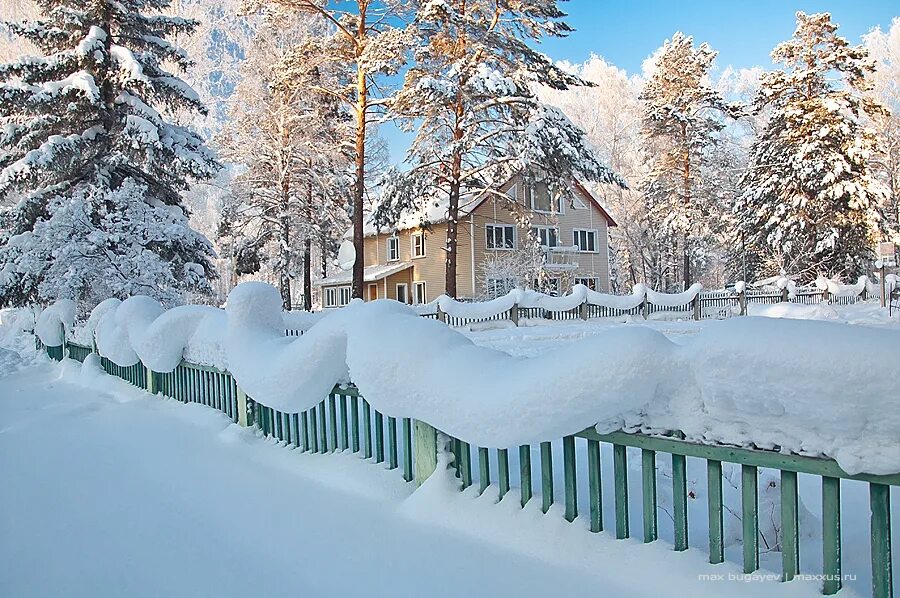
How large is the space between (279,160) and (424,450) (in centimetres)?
2402

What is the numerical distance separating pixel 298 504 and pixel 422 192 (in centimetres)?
1799

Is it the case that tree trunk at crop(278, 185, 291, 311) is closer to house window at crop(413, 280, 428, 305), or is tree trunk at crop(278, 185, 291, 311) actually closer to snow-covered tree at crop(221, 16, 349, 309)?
snow-covered tree at crop(221, 16, 349, 309)

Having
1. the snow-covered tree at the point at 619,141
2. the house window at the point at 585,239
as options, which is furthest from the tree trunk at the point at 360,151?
the snow-covered tree at the point at 619,141

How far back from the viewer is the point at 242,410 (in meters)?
5.48

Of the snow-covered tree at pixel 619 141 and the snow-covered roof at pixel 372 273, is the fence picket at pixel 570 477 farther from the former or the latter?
the snow-covered tree at pixel 619 141

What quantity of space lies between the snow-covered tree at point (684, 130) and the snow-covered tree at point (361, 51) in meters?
17.7

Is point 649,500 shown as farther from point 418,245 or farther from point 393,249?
point 393,249

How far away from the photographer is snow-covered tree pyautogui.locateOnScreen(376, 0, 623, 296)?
18484 millimetres

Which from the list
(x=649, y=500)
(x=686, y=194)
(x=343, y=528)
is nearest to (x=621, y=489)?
(x=649, y=500)

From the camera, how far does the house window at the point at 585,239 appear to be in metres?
31.5

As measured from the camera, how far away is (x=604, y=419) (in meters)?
2.56

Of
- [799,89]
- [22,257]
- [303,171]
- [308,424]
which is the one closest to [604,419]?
[308,424]

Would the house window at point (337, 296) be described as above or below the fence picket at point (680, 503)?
above

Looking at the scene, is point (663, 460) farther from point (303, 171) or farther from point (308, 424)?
point (303, 171)
